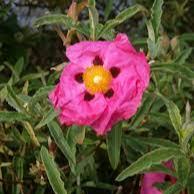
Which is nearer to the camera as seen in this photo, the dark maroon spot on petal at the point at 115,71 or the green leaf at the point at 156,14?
the dark maroon spot on petal at the point at 115,71

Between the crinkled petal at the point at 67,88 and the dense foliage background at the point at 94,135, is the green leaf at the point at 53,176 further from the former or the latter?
the crinkled petal at the point at 67,88

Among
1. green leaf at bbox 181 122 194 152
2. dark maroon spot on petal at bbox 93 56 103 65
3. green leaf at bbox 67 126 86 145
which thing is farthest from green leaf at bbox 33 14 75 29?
green leaf at bbox 181 122 194 152

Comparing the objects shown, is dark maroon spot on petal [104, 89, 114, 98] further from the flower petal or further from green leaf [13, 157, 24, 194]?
green leaf [13, 157, 24, 194]

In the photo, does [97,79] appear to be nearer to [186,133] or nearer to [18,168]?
[186,133]

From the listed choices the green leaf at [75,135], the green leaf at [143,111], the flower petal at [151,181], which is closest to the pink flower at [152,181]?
the flower petal at [151,181]

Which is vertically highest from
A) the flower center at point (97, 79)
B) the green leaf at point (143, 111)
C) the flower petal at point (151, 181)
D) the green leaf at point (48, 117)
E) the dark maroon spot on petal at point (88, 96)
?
the flower center at point (97, 79)
